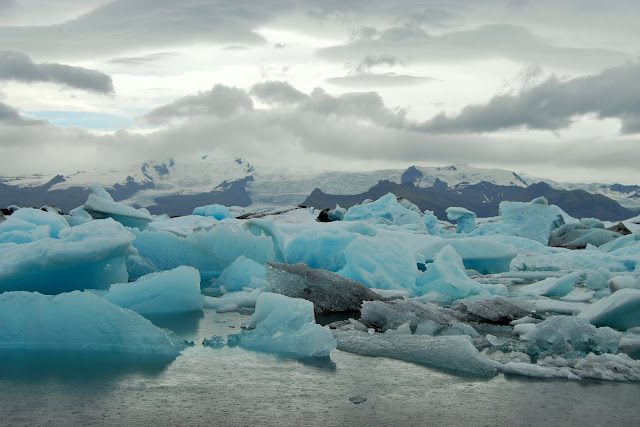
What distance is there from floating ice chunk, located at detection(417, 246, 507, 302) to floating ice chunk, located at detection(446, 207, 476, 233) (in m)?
15.0

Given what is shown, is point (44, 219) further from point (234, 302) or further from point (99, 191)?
point (234, 302)

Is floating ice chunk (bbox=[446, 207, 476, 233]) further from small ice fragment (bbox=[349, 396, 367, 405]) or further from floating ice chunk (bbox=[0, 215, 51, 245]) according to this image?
small ice fragment (bbox=[349, 396, 367, 405])

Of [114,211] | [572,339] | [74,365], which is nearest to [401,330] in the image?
[572,339]

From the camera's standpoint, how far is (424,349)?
4.70m

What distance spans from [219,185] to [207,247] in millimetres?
126022

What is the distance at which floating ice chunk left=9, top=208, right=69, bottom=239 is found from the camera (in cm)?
1110

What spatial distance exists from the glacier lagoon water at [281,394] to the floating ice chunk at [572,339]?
2.72 feet

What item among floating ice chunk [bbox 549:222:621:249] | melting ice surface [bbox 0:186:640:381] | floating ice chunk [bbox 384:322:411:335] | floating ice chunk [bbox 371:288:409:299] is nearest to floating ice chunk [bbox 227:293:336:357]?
melting ice surface [bbox 0:186:640:381]

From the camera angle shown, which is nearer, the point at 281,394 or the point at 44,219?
the point at 281,394

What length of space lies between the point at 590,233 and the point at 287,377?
711 inches

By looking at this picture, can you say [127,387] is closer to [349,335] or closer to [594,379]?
[349,335]

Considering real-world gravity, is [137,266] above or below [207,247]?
below

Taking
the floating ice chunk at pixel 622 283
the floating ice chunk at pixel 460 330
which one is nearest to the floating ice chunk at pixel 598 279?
the floating ice chunk at pixel 622 283

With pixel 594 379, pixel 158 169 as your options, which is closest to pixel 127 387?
pixel 594 379
